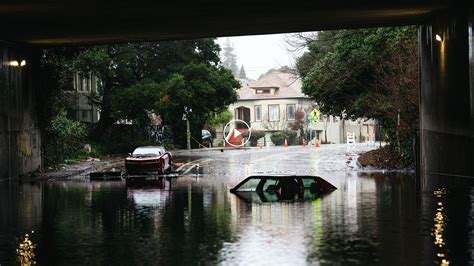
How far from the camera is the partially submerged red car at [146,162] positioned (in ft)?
124

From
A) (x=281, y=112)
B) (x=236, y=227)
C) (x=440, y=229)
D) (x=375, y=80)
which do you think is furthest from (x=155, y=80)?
(x=281, y=112)

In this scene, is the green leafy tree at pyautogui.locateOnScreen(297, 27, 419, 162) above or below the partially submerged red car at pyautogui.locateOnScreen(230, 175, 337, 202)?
above

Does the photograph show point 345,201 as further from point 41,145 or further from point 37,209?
point 41,145

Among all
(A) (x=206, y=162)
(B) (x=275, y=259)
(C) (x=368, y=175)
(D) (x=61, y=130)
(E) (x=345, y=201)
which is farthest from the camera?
(A) (x=206, y=162)

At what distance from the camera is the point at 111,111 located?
57.8 meters

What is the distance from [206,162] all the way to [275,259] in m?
35.1

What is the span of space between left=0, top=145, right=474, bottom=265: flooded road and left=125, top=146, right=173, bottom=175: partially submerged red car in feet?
26.6

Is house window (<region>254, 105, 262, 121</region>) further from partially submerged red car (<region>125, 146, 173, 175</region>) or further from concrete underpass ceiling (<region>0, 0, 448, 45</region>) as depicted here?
concrete underpass ceiling (<region>0, 0, 448, 45</region>)

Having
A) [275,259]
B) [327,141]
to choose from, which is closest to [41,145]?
[275,259]

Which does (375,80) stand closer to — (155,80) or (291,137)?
(155,80)

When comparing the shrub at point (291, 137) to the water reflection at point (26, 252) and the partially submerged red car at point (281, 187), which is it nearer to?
the partially submerged red car at point (281, 187)

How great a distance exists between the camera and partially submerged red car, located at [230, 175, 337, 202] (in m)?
25.2

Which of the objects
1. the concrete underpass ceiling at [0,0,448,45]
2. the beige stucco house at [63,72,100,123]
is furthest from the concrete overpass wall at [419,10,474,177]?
the beige stucco house at [63,72,100,123]

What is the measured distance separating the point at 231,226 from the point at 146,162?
2175cm
